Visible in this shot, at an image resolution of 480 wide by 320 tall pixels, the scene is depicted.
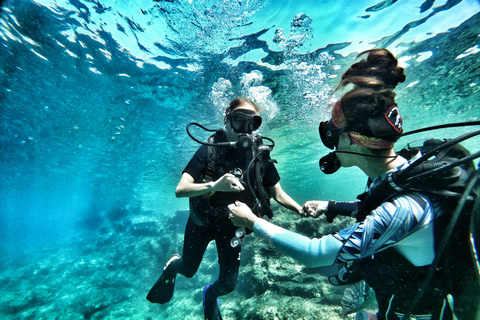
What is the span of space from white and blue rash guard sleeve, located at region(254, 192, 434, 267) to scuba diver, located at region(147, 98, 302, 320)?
1282mm

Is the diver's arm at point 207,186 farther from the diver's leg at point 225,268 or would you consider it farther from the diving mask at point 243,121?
the diver's leg at point 225,268

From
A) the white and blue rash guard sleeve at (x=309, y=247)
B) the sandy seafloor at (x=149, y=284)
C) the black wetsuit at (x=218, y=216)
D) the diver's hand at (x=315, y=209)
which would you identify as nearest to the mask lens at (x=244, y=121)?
A: the black wetsuit at (x=218, y=216)

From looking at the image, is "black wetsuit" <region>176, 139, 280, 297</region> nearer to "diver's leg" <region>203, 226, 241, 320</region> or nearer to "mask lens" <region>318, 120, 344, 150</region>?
"diver's leg" <region>203, 226, 241, 320</region>

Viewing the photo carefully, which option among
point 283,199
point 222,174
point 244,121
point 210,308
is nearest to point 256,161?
point 222,174

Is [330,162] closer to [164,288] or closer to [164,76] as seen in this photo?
[164,288]

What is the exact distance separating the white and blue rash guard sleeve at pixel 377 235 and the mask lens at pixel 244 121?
7.30 ft

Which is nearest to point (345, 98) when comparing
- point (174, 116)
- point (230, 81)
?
point (230, 81)

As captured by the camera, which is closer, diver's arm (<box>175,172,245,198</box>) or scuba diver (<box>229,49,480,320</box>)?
scuba diver (<box>229,49,480,320</box>)

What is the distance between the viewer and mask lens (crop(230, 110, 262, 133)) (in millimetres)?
3332

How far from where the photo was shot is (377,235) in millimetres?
1406

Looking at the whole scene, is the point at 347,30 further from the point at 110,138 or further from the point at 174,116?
the point at 110,138

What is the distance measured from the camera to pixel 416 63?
8.75m

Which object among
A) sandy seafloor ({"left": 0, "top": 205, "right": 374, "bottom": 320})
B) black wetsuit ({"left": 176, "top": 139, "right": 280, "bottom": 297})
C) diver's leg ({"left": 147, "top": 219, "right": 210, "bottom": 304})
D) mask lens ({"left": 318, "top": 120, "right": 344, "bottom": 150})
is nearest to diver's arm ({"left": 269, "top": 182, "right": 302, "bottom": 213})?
black wetsuit ({"left": 176, "top": 139, "right": 280, "bottom": 297})

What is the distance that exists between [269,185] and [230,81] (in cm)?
726
